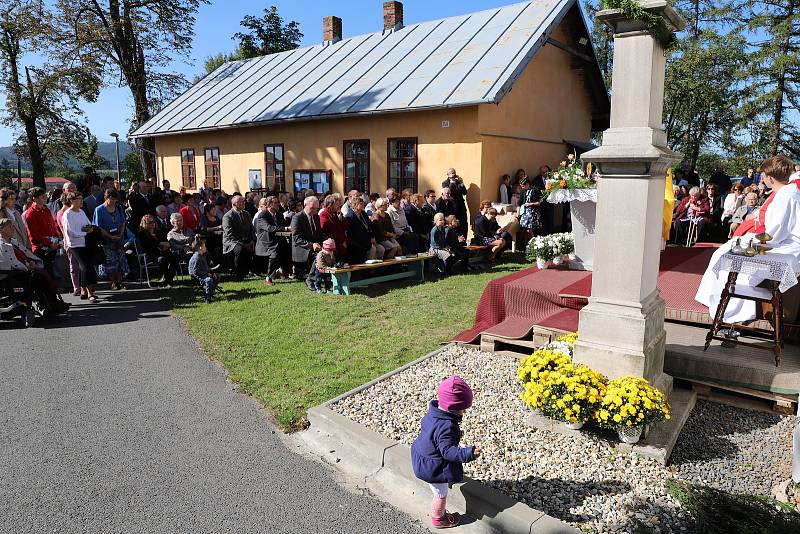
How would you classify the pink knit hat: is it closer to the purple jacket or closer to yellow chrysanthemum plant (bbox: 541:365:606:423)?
the purple jacket

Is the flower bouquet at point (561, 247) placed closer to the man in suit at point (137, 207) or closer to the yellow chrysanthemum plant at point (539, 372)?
the yellow chrysanthemum plant at point (539, 372)

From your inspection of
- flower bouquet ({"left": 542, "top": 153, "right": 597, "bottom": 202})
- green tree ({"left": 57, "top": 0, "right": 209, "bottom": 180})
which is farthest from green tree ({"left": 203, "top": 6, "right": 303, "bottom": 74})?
flower bouquet ({"left": 542, "top": 153, "right": 597, "bottom": 202})

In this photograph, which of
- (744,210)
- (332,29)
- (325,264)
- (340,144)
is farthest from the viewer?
(332,29)

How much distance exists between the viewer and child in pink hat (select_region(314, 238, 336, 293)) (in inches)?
368

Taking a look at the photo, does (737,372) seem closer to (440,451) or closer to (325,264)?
(440,451)

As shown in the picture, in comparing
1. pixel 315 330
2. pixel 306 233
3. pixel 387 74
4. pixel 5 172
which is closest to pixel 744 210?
pixel 387 74

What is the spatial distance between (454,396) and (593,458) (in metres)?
1.42

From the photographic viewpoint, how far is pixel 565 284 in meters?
7.05

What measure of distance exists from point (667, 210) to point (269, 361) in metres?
5.84

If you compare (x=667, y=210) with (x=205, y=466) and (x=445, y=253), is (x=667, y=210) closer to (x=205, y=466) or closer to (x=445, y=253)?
(x=445, y=253)

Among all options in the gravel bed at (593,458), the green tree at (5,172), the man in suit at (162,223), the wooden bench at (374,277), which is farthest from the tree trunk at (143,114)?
the gravel bed at (593,458)

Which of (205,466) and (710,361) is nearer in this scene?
(205,466)

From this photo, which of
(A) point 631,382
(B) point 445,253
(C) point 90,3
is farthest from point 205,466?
(C) point 90,3

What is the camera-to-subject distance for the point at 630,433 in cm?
401
